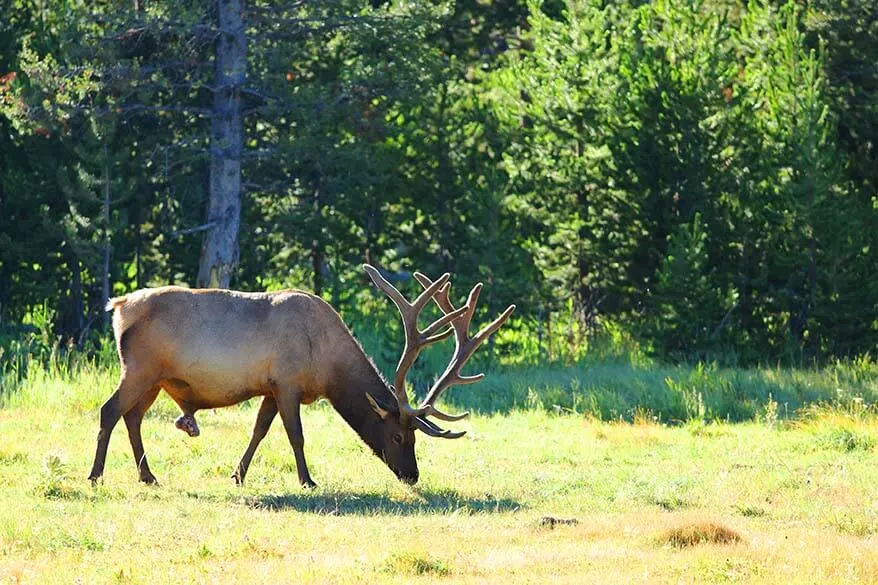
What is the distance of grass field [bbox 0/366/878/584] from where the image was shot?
902 centimetres

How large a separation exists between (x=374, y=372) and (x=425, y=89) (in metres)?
11.7

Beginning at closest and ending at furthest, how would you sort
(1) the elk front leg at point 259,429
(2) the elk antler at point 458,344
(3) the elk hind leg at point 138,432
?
(3) the elk hind leg at point 138,432 < (2) the elk antler at point 458,344 < (1) the elk front leg at point 259,429

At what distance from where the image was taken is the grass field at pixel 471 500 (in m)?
9.02

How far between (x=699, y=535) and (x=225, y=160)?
15.5m

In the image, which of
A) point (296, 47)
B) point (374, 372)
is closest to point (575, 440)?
point (374, 372)

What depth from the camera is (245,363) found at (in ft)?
40.4

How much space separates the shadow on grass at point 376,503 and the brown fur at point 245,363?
1.94 ft

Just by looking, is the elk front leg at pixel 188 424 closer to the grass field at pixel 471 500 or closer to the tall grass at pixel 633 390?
the grass field at pixel 471 500

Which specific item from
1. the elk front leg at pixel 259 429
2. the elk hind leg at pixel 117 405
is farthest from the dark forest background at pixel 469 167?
the elk hind leg at pixel 117 405

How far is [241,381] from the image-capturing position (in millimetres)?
12328

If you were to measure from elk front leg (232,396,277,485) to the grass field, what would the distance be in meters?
0.37

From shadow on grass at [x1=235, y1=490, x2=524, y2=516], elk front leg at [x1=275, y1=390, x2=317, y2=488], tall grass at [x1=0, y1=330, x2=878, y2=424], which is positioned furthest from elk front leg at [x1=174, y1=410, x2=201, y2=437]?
tall grass at [x1=0, y1=330, x2=878, y2=424]

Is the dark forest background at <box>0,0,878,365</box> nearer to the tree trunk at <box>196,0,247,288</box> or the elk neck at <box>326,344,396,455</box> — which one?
the tree trunk at <box>196,0,247,288</box>

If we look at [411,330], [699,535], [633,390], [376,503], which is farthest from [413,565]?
[633,390]
